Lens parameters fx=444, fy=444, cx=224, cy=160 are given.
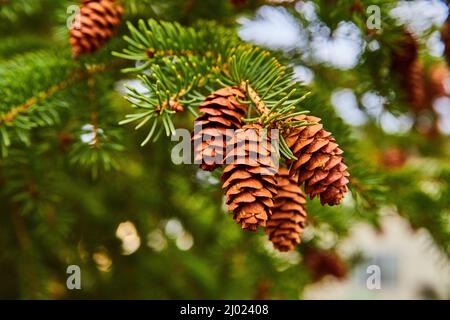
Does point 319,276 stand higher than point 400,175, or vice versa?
point 400,175

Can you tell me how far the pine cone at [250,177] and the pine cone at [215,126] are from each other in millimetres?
21

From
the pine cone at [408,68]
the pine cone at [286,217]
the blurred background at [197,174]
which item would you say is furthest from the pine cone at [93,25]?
the pine cone at [408,68]

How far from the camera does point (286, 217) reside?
620 mm

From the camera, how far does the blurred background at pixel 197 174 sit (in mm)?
819

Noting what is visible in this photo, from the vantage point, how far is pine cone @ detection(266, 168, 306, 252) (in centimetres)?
62

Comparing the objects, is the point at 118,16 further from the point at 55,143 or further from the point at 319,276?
the point at 319,276

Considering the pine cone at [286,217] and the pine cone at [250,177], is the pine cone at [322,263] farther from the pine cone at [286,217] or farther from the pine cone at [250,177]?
the pine cone at [250,177]

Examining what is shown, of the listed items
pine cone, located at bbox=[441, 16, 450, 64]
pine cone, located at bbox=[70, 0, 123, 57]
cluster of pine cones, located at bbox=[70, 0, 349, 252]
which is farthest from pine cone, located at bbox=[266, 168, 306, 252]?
pine cone, located at bbox=[441, 16, 450, 64]

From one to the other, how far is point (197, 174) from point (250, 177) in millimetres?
656

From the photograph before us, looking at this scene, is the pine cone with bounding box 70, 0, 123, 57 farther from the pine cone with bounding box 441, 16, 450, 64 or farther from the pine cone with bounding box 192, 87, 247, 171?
the pine cone with bounding box 441, 16, 450, 64

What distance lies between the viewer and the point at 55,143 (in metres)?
0.93

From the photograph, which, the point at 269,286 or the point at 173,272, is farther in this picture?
the point at 173,272
